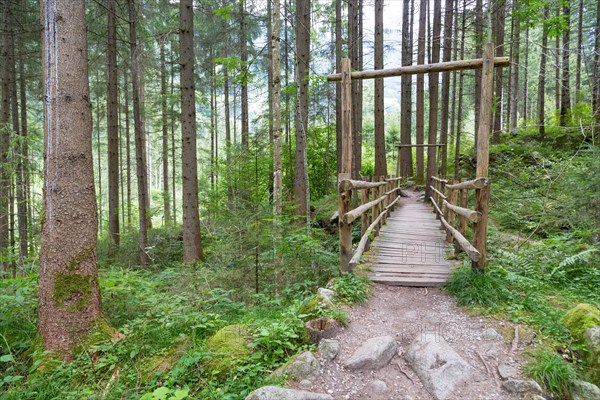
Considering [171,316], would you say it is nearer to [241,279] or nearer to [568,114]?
[241,279]

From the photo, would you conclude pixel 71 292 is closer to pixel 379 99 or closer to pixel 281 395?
pixel 281 395

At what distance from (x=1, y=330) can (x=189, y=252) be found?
16.0 feet

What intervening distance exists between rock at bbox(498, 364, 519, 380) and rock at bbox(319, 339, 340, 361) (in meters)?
1.37

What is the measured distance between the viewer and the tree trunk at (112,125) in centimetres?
933

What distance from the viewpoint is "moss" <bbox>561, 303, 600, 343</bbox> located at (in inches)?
113

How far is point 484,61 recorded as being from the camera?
4.45 m

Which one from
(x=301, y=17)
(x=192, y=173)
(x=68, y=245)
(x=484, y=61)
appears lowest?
(x=68, y=245)

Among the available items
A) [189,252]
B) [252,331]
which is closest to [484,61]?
[252,331]

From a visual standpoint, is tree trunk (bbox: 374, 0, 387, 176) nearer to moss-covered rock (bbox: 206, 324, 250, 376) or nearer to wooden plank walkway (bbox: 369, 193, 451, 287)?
wooden plank walkway (bbox: 369, 193, 451, 287)

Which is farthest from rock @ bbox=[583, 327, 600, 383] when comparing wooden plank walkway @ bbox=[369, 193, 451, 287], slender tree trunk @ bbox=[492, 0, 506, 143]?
slender tree trunk @ bbox=[492, 0, 506, 143]

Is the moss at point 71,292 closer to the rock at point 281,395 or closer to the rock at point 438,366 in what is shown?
the rock at point 281,395

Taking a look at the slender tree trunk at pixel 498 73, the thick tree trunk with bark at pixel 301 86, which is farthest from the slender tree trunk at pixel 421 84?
the thick tree trunk with bark at pixel 301 86

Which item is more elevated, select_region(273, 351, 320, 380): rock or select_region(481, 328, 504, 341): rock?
select_region(481, 328, 504, 341): rock

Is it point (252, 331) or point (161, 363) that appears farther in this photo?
point (252, 331)
